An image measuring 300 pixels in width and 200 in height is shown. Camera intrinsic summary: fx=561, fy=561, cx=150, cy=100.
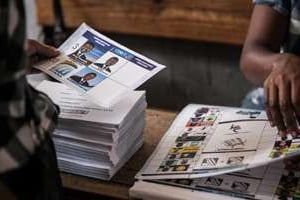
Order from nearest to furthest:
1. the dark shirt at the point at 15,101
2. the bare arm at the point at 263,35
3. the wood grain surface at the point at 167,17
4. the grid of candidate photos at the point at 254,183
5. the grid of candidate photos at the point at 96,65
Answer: the dark shirt at the point at 15,101, the grid of candidate photos at the point at 254,183, the grid of candidate photos at the point at 96,65, the bare arm at the point at 263,35, the wood grain surface at the point at 167,17

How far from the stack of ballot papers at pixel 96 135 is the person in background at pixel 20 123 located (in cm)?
22

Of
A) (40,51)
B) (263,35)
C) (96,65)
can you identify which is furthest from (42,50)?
(263,35)

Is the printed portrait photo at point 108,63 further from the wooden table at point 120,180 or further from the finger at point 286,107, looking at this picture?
the finger at point 286,107

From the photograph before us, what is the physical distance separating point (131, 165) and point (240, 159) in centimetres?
22

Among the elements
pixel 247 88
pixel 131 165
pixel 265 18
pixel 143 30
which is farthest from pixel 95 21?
pixel 131 165

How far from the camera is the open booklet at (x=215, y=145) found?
951mm

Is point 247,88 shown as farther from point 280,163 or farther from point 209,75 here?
point 280,163

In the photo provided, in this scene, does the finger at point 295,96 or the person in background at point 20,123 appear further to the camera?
the finger at point 295,96

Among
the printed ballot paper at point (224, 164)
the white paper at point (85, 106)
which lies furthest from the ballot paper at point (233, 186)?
the white paper at point (85, 106)

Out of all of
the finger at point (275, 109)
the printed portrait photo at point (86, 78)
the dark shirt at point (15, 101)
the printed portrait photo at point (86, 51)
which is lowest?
the finger at point (275, 109)

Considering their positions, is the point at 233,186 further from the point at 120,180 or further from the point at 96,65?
the point at 96,65

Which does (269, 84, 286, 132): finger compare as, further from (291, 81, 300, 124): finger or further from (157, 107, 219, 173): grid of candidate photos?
(157, 107, 219, 173): grid of candidate photos

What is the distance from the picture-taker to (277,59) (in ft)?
3.65

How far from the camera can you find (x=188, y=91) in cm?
236
